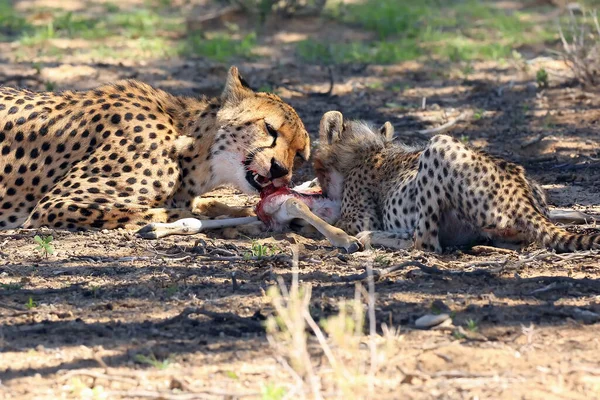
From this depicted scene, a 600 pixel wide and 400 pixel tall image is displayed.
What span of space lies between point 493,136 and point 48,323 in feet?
17.6

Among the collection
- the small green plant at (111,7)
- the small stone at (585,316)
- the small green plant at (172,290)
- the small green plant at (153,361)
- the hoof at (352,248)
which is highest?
the small green plant at (111,7)

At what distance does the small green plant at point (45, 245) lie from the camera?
245 inches

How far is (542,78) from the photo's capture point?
34.9 ft

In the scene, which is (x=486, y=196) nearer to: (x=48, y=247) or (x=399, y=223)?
(x=399, y=223)

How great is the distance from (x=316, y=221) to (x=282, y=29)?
7.06 m

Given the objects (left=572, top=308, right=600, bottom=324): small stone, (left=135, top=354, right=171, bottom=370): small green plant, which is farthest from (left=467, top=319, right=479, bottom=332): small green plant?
(left=135, top=354, right=171, bottom=370): small green plant

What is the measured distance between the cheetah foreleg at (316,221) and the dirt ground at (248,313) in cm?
10

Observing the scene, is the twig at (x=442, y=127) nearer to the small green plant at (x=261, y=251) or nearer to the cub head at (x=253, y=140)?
the cub head at (x=253, y=140)

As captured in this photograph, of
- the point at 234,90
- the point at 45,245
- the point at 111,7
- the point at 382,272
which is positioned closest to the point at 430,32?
the point at 111,7

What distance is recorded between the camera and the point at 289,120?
723 cm

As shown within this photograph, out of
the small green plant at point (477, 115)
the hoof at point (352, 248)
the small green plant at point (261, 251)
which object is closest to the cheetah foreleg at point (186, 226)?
the small green plant at point (261, 251)

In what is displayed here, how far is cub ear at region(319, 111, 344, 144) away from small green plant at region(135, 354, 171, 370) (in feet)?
11.8

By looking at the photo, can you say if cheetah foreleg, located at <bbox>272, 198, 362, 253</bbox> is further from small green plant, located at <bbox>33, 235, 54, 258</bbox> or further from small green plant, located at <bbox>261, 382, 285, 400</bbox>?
small green plant, located at <bbox>261, 382, 285, 400</bbox>

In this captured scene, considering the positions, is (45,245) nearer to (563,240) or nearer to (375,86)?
(563,240)
